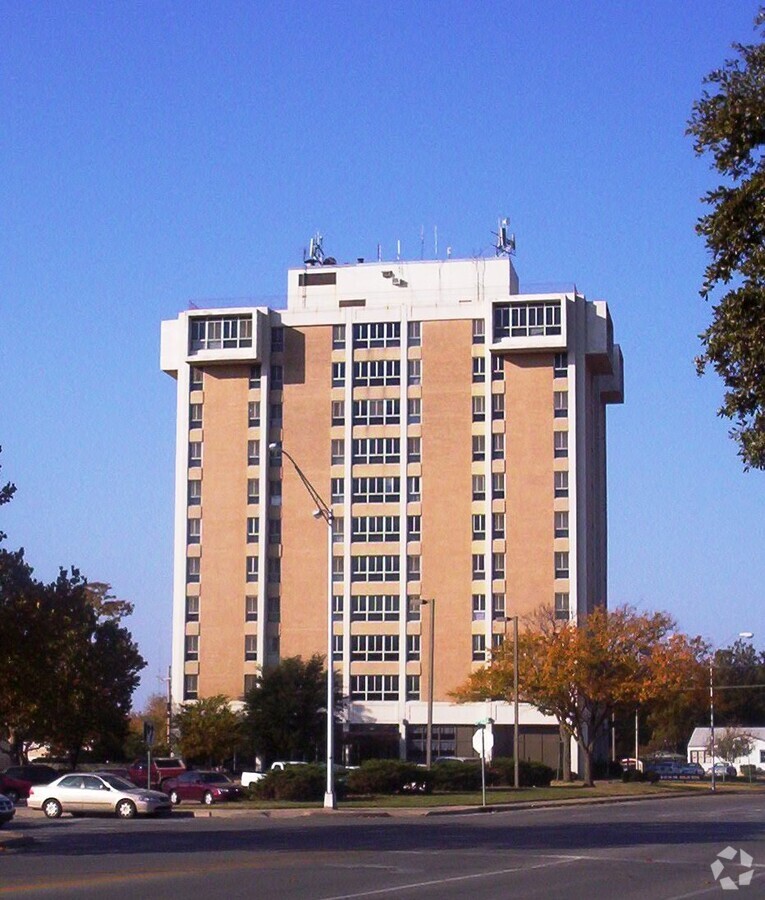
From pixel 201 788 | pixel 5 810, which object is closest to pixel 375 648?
pixel 201 788

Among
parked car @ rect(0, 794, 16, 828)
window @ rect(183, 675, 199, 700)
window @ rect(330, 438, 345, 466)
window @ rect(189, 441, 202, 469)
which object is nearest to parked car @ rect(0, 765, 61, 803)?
parked car @ rect(0, 794, 16, 828)

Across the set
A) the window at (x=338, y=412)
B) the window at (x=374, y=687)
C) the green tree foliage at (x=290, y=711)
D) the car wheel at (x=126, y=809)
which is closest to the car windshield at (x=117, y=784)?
the car wheel at (x=126, y=809)

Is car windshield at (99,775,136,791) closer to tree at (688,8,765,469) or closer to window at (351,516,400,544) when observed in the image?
tree at (688,8,765,469)

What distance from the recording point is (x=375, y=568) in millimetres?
96688

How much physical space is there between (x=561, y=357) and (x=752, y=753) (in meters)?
49.8

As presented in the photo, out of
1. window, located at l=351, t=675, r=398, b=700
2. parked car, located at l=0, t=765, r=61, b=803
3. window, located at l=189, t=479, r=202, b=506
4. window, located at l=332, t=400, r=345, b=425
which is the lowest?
parked car, located at l=0, t=765, r=61, b=803

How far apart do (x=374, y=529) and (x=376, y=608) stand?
5648mm

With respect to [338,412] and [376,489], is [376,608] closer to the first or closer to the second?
[376,489]

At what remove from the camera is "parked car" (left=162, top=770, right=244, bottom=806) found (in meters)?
51.3

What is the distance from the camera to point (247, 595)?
318ft

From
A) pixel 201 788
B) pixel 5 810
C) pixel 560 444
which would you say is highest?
pixel 560 444

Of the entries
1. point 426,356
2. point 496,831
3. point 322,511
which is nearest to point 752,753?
point 426,356

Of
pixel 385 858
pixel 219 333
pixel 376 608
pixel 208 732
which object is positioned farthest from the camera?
pixel 219 333

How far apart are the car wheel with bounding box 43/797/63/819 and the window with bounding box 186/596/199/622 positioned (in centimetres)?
5346
